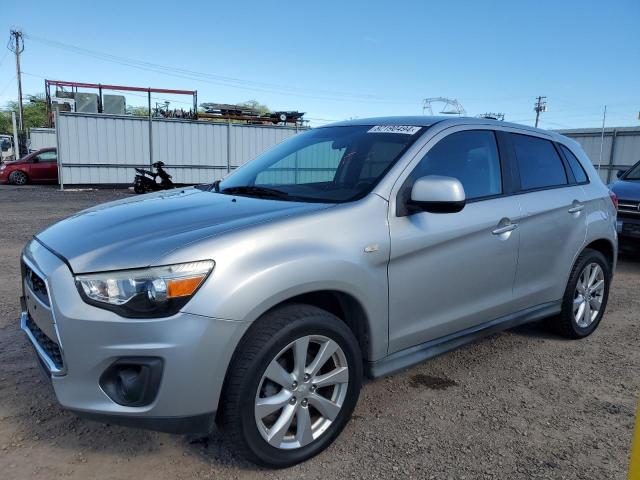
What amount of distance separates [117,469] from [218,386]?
0.77 m

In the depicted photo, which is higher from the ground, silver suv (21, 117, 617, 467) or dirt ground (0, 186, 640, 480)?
silver suv (21, 117, 617, 467)

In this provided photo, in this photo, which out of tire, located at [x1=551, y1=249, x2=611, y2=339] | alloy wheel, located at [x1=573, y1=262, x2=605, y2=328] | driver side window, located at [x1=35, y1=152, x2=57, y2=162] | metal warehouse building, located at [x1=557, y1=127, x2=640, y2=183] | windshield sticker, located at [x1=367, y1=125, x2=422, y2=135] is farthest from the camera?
driver side window, located at [x1=35, y1=152, x2=57, y2=162]

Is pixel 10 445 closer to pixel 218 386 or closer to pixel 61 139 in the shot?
pixel 218 386

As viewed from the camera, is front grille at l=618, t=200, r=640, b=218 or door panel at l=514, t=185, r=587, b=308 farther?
front grille at l=618, t=200, r=640, b=218

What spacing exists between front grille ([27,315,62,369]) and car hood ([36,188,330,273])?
39 cm

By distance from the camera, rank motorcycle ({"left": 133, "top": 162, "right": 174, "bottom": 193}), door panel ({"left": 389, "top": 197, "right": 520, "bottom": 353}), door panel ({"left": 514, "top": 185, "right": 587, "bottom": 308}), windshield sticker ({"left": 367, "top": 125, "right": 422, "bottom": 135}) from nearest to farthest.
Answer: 1. door panel ({"left": 389, "top": 197, "right": 520, "bottom": 353})
2. windshield sticker ({"left": 367, "top": 125, "right": 422, "bottom": 135})
3. door panel ({"left": 514, "top": 185, "right": 587, "bottom": 308})
4. motorcycle ({"left": 133, "top": 162, "right": 174, "bottom": 193})

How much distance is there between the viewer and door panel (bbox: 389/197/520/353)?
9.03 ft

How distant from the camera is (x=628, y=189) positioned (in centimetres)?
729

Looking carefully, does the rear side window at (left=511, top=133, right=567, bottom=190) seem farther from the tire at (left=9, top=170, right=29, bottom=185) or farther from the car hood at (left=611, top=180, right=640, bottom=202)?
the tire at (left=9, top=170, right=29, bottom=185)

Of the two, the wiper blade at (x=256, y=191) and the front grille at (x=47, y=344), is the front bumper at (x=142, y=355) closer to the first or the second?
the front grille at (x=47, y=344)

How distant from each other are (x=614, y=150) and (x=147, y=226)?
59.0 feet

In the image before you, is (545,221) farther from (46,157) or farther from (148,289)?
(46,157)

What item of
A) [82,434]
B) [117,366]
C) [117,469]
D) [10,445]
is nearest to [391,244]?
[117,366]

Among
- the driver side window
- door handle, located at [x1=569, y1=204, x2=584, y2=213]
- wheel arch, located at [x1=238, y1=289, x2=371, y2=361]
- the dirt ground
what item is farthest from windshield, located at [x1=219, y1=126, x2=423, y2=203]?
the driver side window
